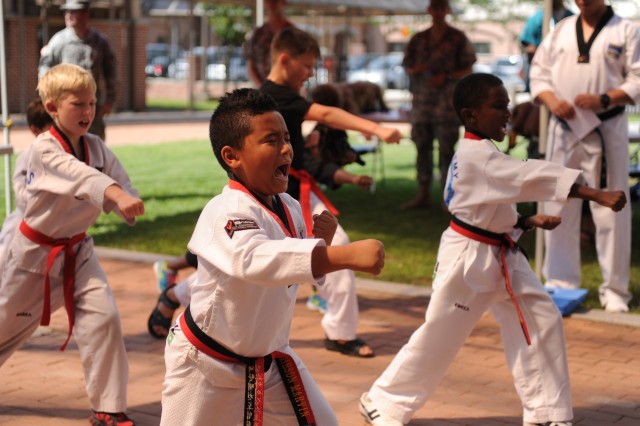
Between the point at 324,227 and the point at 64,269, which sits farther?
the point at 64,269

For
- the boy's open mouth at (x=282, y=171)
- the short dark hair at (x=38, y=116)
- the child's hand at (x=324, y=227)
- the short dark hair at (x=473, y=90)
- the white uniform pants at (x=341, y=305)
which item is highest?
the short dark hair at (x=473, y=90)

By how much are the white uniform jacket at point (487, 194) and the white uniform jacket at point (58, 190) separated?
160 centimetres

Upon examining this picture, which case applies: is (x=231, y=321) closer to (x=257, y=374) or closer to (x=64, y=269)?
(x=257, y=374)

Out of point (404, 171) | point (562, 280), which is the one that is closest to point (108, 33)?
point (404, 171)

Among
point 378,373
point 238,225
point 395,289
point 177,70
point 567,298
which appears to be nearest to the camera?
point 238,225

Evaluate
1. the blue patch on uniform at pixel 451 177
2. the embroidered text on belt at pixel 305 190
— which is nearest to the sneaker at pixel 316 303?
the embroidered text on belt at pixel 305 190

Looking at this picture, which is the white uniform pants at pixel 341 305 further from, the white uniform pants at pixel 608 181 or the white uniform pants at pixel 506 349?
the white uniform pants at pixel 608 181

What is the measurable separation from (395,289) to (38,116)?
3.72 metres

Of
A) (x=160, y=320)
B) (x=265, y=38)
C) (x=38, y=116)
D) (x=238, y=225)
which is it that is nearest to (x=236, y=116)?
(x=238, y=225)

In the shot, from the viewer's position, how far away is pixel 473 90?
5203 millimetres

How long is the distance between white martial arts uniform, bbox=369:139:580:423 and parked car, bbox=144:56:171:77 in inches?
1736

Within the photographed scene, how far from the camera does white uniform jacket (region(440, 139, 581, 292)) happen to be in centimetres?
494

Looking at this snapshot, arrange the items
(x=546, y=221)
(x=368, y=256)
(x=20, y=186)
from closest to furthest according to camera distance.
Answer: (x=368, y=256)
(x=546, y=221)
(x=20, y=186)

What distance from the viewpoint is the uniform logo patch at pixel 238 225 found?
3.31 meters
